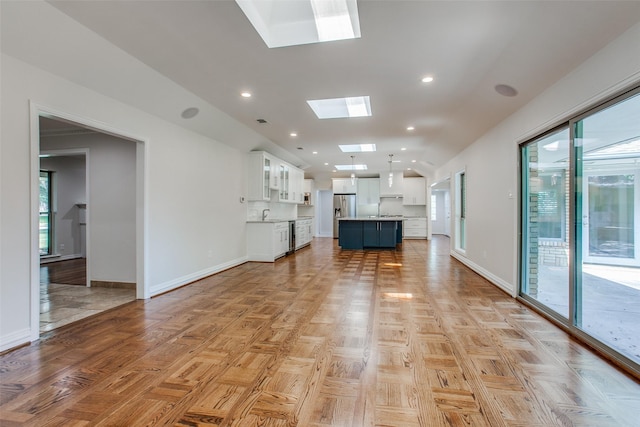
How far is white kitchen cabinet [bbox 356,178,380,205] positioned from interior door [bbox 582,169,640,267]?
9289 millimetres

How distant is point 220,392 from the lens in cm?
187

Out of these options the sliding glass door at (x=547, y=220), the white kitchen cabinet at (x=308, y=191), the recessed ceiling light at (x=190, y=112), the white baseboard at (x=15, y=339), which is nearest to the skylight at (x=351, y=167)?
the white kitchen cabinet at (x=308, y=191)

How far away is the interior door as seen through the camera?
2248 millimetres

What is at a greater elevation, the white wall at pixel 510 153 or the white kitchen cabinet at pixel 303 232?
the white wall at pixel 510 153

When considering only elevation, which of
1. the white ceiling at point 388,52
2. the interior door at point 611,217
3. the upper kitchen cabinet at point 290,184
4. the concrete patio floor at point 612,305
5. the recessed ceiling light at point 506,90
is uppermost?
the white ceiling at point 388,52

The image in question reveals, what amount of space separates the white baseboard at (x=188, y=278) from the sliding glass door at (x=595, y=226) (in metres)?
4.65

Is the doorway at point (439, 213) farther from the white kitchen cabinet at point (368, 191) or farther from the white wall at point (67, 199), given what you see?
the white wall at point (67, 199)

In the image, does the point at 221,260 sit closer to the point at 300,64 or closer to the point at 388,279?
the point at 388,279

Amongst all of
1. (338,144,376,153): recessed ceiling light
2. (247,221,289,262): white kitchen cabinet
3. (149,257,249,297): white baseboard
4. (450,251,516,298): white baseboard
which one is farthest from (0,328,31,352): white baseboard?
(338,144,376,153): recessed ceiling light

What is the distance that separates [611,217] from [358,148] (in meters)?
5.59

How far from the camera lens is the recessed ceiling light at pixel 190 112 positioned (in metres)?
4.19

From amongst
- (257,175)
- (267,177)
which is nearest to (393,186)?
(267,177)

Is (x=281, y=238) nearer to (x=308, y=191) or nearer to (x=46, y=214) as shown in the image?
(x=308, y=191)

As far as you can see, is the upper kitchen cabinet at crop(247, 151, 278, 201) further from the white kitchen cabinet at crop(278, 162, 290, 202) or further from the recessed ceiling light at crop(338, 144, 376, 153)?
the recessed ceiling light at crop(338, 144, 376, 153)
